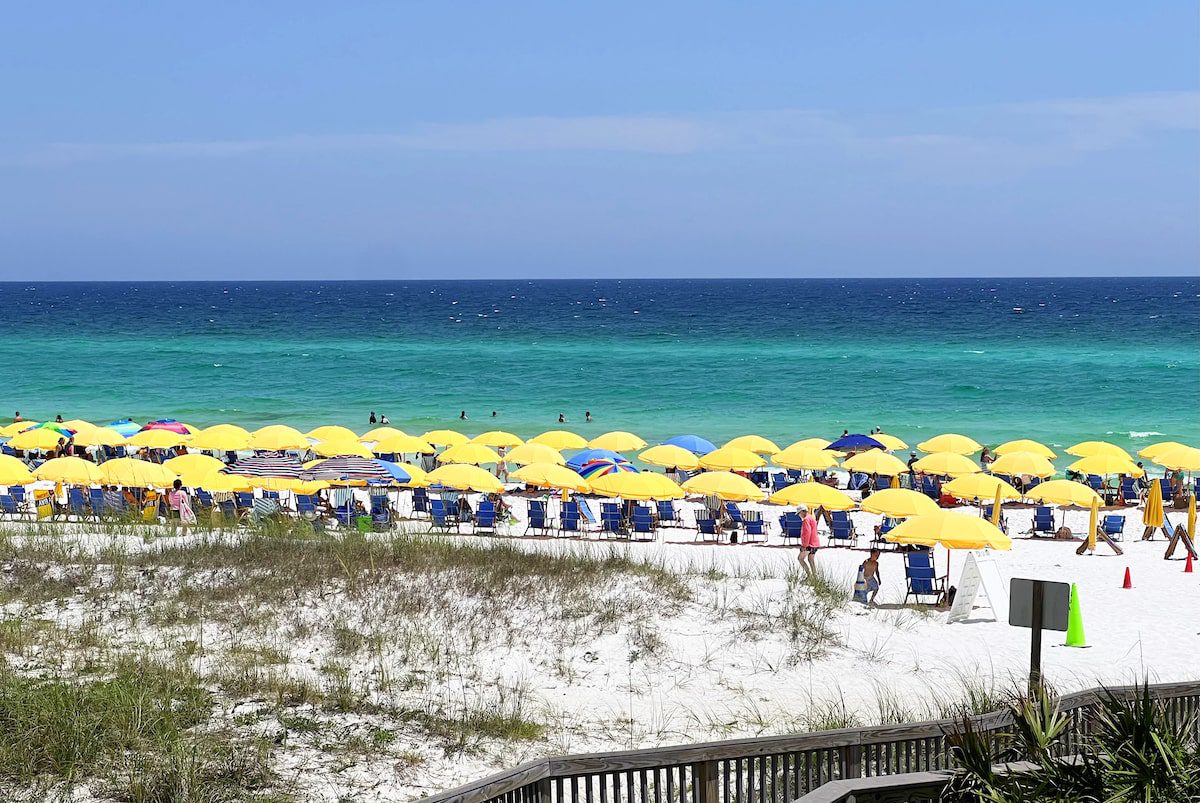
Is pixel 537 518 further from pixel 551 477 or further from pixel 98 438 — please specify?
pixel 98 438

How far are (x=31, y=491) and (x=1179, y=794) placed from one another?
2210cm

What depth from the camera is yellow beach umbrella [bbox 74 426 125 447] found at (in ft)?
79.5

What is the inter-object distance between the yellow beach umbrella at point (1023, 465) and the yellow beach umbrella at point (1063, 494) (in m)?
2.36

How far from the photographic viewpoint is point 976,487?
19.8 meters

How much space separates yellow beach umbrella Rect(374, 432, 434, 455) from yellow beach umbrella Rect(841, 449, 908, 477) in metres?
9.19

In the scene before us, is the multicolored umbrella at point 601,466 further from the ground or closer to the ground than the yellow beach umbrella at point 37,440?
closer to the ground

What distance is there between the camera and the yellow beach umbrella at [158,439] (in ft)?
79.3

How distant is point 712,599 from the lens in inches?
426

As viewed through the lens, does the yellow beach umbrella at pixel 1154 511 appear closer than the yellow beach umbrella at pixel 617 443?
Yes

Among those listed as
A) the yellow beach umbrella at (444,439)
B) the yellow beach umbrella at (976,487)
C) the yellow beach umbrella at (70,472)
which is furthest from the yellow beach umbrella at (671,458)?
the yellow beach umbrella at (70,472)

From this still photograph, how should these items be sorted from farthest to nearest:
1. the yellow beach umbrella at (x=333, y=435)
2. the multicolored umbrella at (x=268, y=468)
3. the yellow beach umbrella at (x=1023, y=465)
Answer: the yellow beach umbrella at (x=333, y=435)
the yellow beach umbrella at (x=1023, y=465)
the multicolored umbrella at (x=268, y=468)

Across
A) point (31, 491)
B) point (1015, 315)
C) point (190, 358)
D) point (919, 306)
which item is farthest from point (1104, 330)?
point (31, 491)

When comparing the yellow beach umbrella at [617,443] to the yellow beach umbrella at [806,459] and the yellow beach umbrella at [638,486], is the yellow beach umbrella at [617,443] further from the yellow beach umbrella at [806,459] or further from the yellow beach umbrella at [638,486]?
the yellow beach umbrella at [638,486]

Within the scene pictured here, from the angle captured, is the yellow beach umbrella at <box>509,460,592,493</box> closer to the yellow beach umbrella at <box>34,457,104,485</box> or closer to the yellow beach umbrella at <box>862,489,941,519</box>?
the yellow beach umbrella at <box>862,489,941,519</box>
